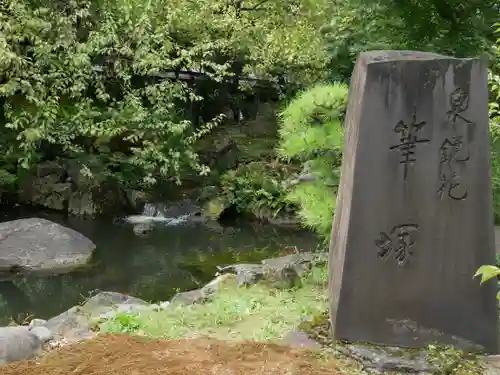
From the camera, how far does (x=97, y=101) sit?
12547 millimetres

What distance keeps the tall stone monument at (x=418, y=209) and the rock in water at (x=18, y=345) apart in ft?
6.89

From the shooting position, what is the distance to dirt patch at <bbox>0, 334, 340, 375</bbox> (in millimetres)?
3516

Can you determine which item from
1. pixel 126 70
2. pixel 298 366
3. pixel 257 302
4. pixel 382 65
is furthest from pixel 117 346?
pixel 126 70

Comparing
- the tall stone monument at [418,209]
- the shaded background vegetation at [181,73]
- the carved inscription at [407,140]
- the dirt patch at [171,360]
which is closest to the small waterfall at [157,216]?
the shaded background vegetation at [181,73]

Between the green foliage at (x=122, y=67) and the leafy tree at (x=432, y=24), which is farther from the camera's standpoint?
the green foliage at (x=122, y=67)

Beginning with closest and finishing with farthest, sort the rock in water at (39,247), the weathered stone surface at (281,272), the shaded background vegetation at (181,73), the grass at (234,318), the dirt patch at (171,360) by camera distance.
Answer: the dirt patch at (171,360) → the grass at (234,318) → the weathered stone surface at (281,272) → the shaded background vegetation at (181,73) → the rock in water at (39,247)

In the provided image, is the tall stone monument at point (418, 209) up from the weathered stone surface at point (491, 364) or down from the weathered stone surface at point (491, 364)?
up

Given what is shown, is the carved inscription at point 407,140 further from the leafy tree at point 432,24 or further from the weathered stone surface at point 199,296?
the leafy tree at point 432,24

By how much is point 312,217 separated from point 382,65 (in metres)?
2.47

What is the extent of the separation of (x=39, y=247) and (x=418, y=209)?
7.38m

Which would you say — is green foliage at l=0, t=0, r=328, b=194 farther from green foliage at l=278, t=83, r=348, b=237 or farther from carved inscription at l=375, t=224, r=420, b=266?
carved inscription at l=375, t=224, r=420, b=266

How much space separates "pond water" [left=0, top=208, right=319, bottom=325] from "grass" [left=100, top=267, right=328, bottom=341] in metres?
3.13

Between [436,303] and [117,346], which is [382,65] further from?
[117,346]

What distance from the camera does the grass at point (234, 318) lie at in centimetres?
438
